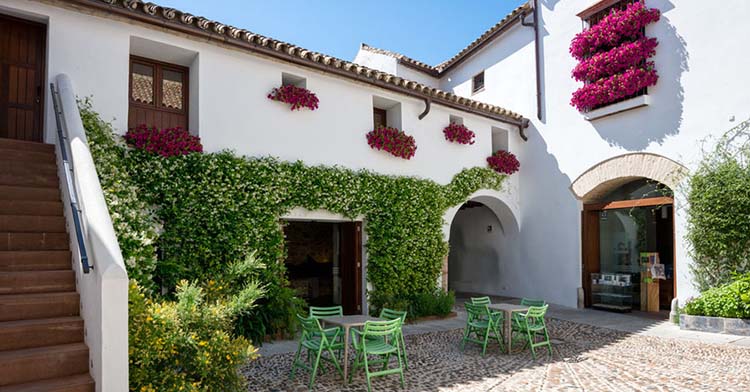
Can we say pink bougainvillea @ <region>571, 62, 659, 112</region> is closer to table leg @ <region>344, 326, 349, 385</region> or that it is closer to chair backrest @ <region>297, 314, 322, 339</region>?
table leg @ <region>344, 326, 349, 385</region>

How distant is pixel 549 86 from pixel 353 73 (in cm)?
493

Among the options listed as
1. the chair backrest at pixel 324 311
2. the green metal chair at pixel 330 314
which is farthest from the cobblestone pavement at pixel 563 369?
the chair backrest at pixel 324 311

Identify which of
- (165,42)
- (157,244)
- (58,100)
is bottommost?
(157,244)

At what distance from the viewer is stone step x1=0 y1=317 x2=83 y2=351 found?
146 inches

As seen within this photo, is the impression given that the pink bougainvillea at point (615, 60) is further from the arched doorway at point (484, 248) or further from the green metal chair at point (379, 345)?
the green metal chair at point (379, 345)

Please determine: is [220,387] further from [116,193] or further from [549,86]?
[549,86]

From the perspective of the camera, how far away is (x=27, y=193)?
16.7 feet

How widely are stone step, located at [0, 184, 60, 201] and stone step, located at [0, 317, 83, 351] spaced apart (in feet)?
5.48

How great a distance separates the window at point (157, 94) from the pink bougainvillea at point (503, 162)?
266 inches

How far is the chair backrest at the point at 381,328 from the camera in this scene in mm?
5160

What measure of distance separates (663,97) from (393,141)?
509cm

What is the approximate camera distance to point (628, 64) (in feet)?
31.0

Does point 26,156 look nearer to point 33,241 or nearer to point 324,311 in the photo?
point 33,241

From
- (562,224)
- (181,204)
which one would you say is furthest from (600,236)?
(181,204)
